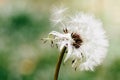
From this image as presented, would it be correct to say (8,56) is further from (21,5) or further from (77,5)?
(77,5)

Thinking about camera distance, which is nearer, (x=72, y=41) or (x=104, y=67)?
(x=72, y=41)

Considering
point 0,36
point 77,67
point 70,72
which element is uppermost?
point 0,36

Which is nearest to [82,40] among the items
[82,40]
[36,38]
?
[82,40]

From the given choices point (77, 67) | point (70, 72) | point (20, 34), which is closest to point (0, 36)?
point (20, 34)

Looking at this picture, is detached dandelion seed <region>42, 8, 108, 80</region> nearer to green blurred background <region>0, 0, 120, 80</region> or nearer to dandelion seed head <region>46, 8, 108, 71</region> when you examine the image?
dandelion seed head <region>46, 8, 108, 71</region>

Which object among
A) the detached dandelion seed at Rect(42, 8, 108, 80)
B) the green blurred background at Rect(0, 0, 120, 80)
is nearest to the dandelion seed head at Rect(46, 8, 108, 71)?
the detached dandelion seed at Rect(42, 8, 108, 80)

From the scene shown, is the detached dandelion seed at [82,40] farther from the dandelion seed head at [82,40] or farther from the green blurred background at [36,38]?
the green blurred background at [36,38]
